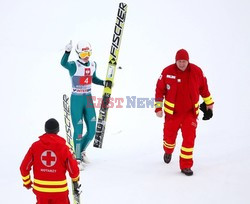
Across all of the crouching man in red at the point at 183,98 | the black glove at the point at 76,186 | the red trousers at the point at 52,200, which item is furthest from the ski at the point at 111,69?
the red trousers at the point at 52,200

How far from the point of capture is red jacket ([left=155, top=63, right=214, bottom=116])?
5715 mm

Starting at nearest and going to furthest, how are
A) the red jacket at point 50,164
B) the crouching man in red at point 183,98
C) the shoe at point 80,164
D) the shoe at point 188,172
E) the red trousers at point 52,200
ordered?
1. the red jacket at point 50,164
2. the red trousers at point 52,200
3. the crouching man in red at point 183,98
4. the shoe at point 188,172
5. the shoe at point 80,164

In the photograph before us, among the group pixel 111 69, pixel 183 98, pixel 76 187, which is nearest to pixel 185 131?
pixel 183 98

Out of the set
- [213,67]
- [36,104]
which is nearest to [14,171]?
[36,104]

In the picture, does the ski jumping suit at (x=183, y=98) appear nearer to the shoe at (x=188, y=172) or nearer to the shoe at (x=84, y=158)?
the shoe at (x=188, y=172)

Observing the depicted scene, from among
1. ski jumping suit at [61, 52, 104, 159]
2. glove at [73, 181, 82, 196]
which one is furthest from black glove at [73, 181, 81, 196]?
ski jumping suit at [61, 52, 104, 159]

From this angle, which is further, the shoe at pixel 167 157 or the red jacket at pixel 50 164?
the shoe at pixel 167 157

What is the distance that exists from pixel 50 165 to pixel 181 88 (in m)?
2.52

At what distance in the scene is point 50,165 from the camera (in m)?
3.96

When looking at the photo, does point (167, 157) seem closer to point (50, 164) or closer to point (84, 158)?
point (84, 158)

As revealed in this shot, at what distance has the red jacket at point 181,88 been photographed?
5.71 meters

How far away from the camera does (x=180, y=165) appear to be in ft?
19.4

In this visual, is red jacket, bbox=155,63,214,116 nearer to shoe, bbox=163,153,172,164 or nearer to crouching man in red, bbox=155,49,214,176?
crouching man in red, bbox=155,49,214,176

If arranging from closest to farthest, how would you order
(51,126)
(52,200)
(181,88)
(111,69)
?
(51,126)
(52,200)
(181,88)
(111,69)
